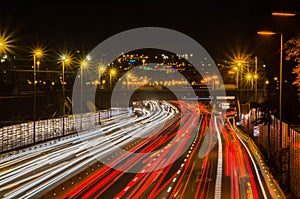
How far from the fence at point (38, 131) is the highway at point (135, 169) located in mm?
1355

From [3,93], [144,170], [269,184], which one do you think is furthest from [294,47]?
[3,93]

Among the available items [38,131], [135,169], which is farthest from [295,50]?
[38,131]

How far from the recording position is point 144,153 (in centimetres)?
3120

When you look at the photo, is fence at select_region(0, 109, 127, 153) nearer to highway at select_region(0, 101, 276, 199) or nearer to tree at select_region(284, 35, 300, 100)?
highway at select_region(0, 101, 276, 199)

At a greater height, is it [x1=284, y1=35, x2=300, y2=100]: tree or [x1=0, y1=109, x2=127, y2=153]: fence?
[x1=284, y1=35, x2=300, y2=100]: tree

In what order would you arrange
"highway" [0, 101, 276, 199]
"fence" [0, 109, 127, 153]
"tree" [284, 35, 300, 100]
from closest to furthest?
"tree" [284, 35, 300, 100]
"highway" [0, 101, 276, 199]
"fence" [0, 109, 127, 153]

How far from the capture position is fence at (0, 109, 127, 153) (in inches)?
1192

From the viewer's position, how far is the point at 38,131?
36.1 m

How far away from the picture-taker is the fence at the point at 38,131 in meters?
30.3

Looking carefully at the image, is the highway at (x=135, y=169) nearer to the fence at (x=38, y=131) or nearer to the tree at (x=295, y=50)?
the fence at (x=38, y=131)

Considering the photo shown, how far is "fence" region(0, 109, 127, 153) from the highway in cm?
135

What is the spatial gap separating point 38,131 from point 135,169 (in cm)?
1354

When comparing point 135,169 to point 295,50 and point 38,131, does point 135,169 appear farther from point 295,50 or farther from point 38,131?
point 38,131

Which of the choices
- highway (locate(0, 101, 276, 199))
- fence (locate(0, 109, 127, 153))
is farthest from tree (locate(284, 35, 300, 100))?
fence (locate(0, 109, 127, 153))
